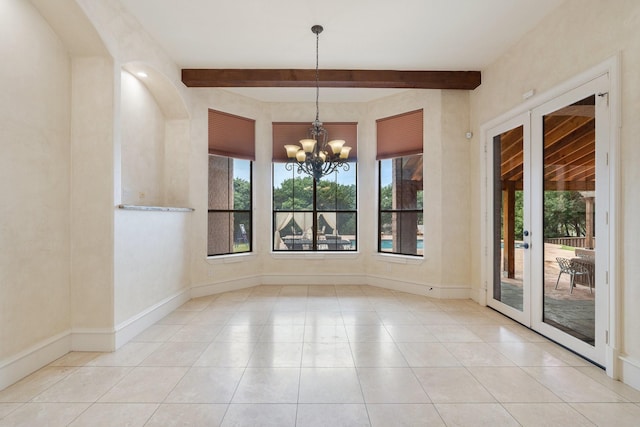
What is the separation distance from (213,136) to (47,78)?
2455mm

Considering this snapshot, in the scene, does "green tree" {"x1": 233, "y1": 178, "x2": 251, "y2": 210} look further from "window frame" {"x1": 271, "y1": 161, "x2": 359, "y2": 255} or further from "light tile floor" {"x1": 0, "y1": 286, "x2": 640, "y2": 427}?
"light tile floor" {"x1": 0, "y1": 286, "x2": 640, "y2": 427}

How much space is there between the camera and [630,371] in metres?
2.35

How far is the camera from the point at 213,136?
5.04 meters

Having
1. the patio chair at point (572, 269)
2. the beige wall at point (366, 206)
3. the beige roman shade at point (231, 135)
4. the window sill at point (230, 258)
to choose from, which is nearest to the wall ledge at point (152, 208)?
the beige wall at point (366, 206)

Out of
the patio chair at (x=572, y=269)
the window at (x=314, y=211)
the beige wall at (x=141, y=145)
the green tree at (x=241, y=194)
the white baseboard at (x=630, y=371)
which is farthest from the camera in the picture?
the window at (x=314, y=211)

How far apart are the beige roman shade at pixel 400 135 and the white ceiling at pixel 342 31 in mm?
913

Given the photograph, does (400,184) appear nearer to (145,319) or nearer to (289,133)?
(289,133)

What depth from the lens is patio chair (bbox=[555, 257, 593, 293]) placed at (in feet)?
9.28

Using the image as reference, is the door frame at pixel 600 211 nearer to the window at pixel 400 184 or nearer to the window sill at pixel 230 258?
the window at pixel 400 184

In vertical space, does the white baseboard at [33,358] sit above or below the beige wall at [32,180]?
below

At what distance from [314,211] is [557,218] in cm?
361

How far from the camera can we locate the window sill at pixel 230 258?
498 cm

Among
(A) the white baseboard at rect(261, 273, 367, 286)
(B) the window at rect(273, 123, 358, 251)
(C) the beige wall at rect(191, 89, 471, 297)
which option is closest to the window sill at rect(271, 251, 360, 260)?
(C) the beige wall at rect(191, 89, 471, 297)

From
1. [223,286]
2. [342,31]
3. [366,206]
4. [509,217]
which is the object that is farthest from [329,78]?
[223,286]
